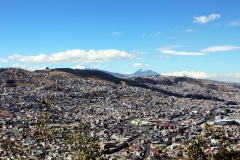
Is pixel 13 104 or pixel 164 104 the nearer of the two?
pixel 13 104

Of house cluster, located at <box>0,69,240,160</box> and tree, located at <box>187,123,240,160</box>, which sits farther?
house cluster, located at <box>0,69,240,160</box>

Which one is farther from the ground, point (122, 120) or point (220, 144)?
point (220, 144)

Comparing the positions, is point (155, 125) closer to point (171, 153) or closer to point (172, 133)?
point (172, 133)

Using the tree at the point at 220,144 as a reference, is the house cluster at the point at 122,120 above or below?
below

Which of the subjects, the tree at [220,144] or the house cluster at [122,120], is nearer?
the tree at [220,144]

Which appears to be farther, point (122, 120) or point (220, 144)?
point (122, 120)

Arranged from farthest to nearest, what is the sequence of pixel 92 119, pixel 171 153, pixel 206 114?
1. pixel 206 114
2. pixel 92 119
3. pixel 171 153

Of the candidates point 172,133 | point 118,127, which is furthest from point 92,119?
point 172,133

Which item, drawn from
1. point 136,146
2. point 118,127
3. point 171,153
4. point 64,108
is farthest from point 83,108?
point 171,153

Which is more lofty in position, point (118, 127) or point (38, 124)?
point (38, 124)

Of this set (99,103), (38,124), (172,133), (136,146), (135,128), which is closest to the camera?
(38,124)

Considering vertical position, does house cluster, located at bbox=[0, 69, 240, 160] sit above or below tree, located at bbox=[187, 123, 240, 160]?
below
